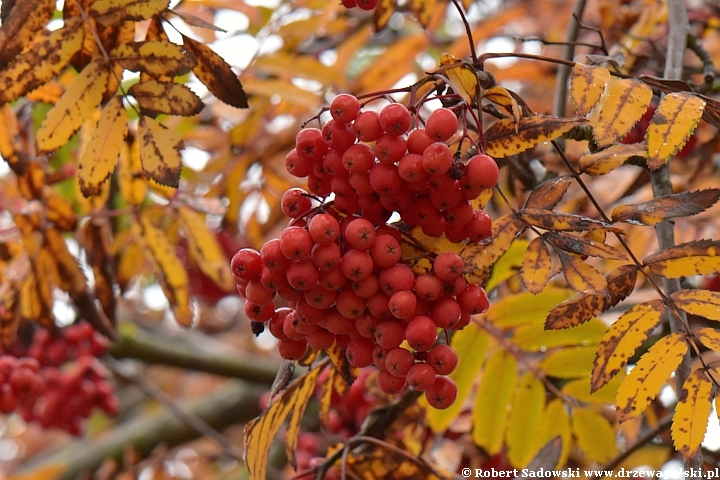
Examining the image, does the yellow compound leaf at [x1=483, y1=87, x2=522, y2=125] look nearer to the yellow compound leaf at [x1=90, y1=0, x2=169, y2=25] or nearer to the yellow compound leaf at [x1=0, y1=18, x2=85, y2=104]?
the yellow compound leaf at [x1=90, y1=0, x2=169, y2=25]

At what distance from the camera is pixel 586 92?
966mm

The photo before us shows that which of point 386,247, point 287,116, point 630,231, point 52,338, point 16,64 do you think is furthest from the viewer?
point 287,116

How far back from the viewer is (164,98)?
1.19 m

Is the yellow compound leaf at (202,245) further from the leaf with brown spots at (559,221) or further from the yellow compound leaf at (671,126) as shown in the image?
the yellow compound leaf at (671,126)

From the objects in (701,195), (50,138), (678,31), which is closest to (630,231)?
(678,31)

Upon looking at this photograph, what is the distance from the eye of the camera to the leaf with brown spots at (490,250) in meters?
0.94

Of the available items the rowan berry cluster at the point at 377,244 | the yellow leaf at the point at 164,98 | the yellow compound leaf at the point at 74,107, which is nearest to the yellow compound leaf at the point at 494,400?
the rowan berry cluster at the point at 377,244

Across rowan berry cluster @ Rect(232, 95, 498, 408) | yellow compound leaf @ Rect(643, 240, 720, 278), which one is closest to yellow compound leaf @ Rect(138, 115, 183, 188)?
rowan berry cluster @ Rect(232, 95, 498, 408)

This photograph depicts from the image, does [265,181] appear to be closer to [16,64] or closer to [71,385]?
[71,385]

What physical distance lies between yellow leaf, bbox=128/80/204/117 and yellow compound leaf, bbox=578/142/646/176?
1.81 feet

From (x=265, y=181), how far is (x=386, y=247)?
1.45m

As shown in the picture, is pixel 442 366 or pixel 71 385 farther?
pixel 71 385

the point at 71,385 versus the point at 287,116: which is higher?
the point at 287,116

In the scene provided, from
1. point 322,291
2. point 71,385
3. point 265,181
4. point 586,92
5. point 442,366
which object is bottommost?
point 71,385
